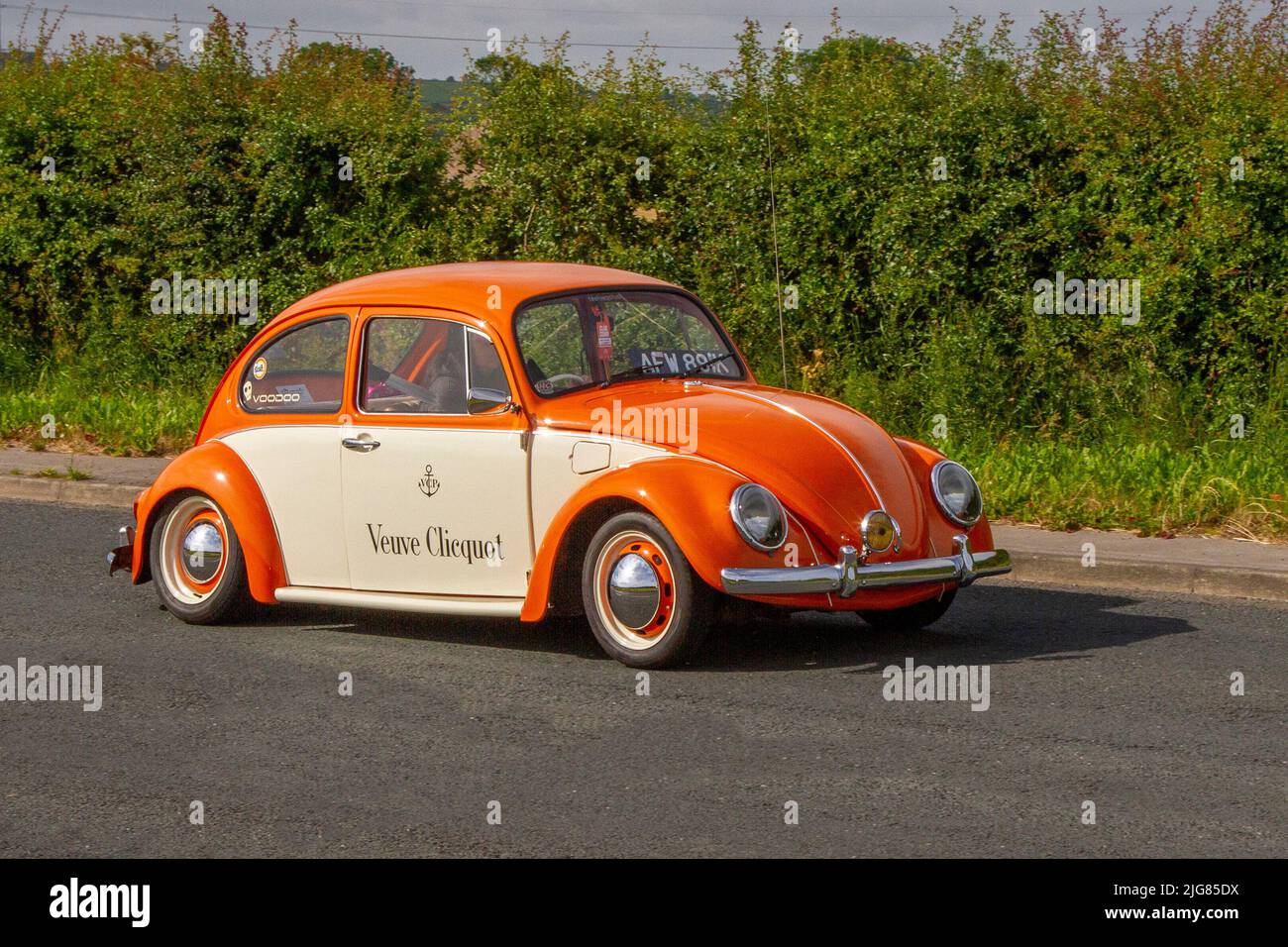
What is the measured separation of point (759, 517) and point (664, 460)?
1.67 feet

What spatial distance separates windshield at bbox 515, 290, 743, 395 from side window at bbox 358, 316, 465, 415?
0.36 metres

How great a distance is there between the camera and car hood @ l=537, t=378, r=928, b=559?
288 inches

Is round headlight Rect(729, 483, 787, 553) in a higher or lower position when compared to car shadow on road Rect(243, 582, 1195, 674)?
higher

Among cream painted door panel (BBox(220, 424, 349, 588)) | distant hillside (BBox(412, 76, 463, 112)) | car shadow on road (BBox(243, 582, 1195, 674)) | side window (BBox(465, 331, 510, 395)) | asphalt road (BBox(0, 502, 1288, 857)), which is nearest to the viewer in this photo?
asphalt road (BBox(0, 502, 1288, 857))

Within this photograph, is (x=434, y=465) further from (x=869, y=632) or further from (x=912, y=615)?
(x=912, y=615)

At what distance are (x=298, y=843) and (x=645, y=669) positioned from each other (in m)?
2.41

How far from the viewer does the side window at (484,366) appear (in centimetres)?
799

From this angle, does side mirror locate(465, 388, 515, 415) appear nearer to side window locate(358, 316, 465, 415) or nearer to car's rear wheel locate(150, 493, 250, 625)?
side window locate(358, 316, 465, 415)

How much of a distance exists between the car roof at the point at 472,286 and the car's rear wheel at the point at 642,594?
1248 millimetres

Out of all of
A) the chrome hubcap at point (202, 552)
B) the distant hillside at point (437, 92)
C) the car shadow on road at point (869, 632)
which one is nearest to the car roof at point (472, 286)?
the chrome hubcap at point (202, 552)

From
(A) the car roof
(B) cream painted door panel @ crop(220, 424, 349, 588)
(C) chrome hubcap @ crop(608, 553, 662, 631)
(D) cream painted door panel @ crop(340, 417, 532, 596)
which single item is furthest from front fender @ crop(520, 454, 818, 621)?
(B) cream painted door panel @ crop(220, 424, 349, 588)

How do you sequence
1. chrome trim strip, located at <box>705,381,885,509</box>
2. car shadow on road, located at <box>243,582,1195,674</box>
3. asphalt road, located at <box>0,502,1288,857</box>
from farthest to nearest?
car shadow on road, located at <box>243,582,1195,674</box>
chrome trim strip, located at <box>705,381,885,509</box>
asphalt road, located at <box>0,502,1288,857</box>

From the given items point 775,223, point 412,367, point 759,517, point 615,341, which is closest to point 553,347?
point 615,341

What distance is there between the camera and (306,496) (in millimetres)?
8422
